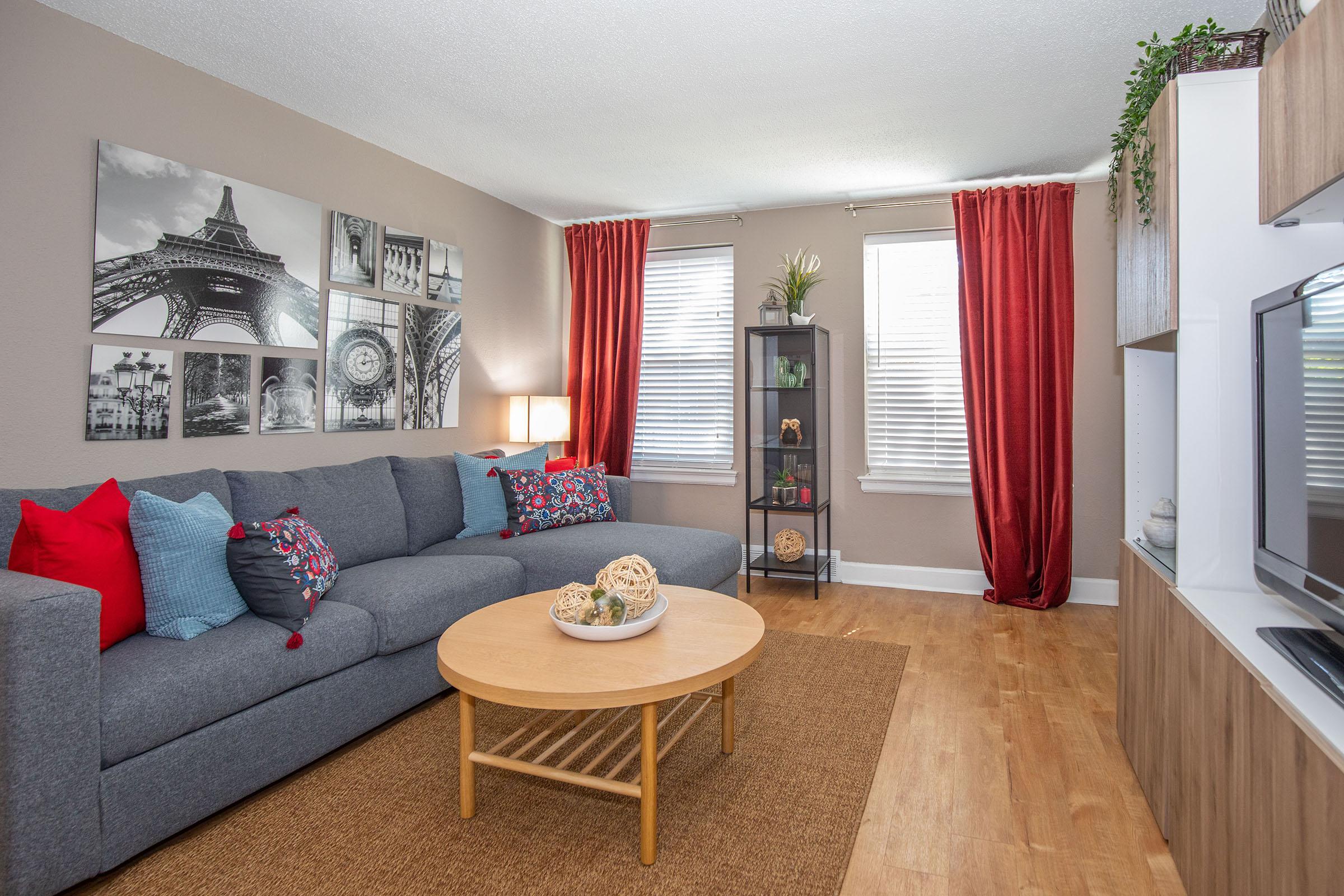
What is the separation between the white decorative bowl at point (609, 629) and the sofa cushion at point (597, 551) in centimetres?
102

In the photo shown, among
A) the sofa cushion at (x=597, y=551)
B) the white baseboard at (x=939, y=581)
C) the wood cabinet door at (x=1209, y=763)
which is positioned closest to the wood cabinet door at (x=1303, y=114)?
the wood cabinet door at (x=1209, y=763)

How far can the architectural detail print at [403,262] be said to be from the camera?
3.91 meters

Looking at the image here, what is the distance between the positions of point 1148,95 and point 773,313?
8.72 feet

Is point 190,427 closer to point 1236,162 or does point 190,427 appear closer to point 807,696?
point 807,696

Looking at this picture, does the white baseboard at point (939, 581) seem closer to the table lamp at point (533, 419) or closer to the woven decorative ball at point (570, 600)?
the table lamp at point (533, 419)

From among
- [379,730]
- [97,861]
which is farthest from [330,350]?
[97,861]

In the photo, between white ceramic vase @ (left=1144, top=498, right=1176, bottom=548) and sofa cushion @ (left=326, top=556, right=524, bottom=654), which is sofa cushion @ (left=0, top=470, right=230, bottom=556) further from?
white ceramic vase @ (left=1144, top=498, right=1176, bottom=548)

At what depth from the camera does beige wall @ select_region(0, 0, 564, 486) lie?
246 cm

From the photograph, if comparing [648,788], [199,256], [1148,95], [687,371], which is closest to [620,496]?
[687,371]

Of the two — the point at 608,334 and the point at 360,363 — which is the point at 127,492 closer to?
the point at 360,363

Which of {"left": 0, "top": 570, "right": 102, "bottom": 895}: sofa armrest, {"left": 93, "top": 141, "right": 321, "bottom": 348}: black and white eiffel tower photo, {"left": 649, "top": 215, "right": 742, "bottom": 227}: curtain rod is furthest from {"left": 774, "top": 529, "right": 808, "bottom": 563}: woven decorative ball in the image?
{"left": 0, "top": 570, "right": 102, "bottom": 895}: sofa armrest

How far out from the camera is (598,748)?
2480 mm

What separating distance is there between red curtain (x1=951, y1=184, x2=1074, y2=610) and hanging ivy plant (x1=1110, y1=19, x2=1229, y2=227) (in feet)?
6.36

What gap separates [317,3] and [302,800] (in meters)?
2.55
